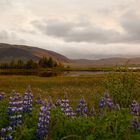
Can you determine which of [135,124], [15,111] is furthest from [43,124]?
[135,124]

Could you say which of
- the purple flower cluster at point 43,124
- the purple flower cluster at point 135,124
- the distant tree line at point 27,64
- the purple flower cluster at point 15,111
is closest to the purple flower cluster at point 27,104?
the purple flower cluster at point 15,111

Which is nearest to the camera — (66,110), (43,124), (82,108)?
(43,124)

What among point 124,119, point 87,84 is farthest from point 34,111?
point 87,84

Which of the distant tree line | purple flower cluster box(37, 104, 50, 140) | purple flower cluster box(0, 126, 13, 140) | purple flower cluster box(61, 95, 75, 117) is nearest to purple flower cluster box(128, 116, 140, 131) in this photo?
purple flower cluster box(61, 95, 75, 117)

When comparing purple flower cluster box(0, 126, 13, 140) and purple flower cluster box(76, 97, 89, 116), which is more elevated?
purple flower cluster box(76, 97, 89, 116)

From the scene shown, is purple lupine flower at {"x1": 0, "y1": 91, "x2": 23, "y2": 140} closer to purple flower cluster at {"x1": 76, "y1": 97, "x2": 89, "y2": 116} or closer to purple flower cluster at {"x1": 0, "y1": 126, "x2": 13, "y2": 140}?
purple flower cluster at {"x1": 0, "y1": 126, "x2": 13, "y2": 140}

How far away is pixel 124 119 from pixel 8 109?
2015mm

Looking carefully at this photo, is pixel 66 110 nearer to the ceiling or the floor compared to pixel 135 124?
nearer to the ceiling

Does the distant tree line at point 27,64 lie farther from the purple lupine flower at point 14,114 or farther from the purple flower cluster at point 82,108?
the purple lupine flower at point 14,114

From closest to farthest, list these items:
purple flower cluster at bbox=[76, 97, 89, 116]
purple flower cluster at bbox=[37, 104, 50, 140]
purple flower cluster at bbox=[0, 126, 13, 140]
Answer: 1. purple flower cluster at bbox=[0, 126, 13, 140]
2. purple flower cluster at bbox=[37, 104, 50, 140]
3. purple flower cluster at bbox=[76, 97, 89, 116]

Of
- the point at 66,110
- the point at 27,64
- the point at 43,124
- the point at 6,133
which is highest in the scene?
the point at 66,110

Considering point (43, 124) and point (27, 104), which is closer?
point (43, 124)

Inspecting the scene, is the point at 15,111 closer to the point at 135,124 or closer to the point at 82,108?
the point at 82,108

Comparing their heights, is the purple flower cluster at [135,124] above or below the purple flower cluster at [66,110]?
below
